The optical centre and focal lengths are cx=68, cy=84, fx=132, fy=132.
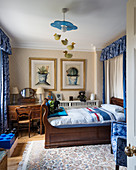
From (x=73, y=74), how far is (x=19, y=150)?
9.60 feet

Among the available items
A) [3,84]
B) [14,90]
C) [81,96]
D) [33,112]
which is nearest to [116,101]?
[81,96]

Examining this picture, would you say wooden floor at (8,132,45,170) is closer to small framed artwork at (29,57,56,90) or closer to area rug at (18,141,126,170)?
area rug at (18,141,126,170)

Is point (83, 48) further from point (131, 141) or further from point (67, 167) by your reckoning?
point (131, 141)

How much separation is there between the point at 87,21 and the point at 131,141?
8.71 ft

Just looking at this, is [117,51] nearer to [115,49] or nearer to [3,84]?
[115,49]

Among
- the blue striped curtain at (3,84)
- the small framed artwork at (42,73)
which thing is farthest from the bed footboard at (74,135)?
the small framed artwork at (42,73)

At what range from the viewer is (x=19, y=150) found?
2.94m

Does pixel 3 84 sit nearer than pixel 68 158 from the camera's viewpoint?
No

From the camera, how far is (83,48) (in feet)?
15.9

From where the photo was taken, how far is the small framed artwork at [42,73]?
457 centimetres

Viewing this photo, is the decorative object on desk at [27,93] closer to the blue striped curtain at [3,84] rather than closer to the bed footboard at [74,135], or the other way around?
the blue striped curtain at [3,84]

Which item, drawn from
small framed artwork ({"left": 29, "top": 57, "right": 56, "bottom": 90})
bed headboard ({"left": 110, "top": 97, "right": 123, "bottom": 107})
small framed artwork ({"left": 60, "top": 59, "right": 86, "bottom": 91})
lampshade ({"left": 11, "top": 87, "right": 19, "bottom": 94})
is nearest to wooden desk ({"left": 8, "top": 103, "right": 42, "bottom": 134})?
lampshade ({"left": 11, "top": 87, "right": 19, "bottom": 94})

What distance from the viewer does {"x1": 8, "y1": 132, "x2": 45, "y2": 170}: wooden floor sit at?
2413 mm

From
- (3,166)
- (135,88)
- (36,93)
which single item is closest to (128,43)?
(135,88)
